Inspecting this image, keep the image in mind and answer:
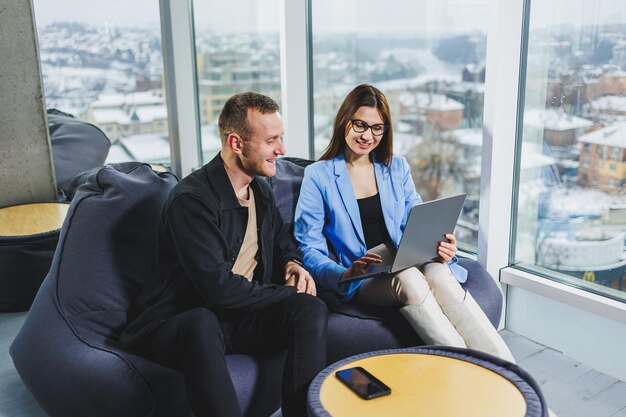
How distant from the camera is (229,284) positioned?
2.31 m

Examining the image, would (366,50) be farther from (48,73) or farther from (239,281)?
(48,73)

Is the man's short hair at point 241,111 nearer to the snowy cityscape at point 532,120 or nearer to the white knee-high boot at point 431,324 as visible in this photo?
the white knee-high boot at point 431,324

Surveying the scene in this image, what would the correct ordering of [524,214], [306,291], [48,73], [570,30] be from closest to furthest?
[306,291] → [570,30] → [524,214] → [48,73]

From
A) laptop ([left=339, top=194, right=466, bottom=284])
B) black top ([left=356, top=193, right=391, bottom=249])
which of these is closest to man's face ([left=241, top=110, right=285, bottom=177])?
laptop ([left=339, top=194, right=466, bottom=284])

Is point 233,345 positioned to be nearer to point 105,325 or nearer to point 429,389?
point 105,325

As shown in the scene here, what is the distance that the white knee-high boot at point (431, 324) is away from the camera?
2.43m

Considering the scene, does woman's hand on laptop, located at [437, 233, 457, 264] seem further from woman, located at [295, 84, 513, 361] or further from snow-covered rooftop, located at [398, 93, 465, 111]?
snow-covered rooftop, located at [398, 93, 465, 111]

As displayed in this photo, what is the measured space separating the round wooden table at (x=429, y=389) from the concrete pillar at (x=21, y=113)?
3.16 m

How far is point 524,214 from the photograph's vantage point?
3344mm

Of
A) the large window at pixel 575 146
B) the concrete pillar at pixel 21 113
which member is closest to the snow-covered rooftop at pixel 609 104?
the large window at pixel 575 146

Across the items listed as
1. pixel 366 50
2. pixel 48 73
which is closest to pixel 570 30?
pixel 366 50

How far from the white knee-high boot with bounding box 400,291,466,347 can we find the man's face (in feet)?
2.43

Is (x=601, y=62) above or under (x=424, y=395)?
above

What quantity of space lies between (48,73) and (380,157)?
3.89 metres
